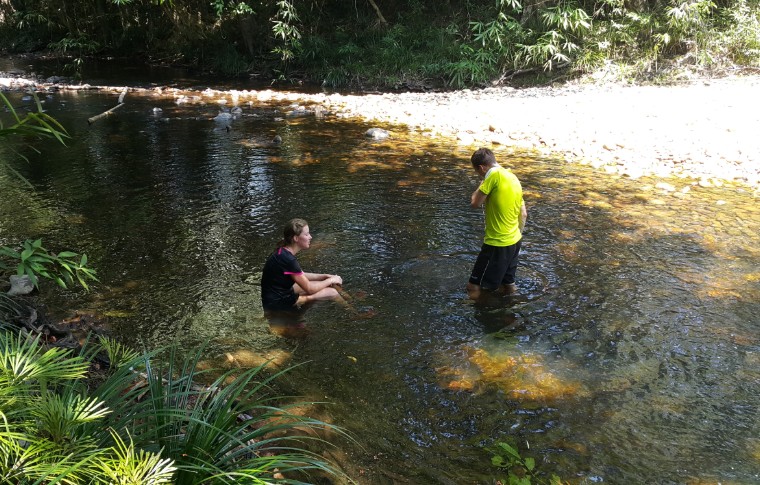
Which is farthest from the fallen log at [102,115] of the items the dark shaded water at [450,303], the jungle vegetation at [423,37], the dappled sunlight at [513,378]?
the dappled sunlight at [513,378]

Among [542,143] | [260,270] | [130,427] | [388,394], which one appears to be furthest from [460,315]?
[542,143]

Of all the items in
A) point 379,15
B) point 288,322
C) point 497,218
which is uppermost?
point 379,15

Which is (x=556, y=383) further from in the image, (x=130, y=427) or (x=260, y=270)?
(x=260, y=270)

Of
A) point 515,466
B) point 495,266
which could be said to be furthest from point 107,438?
point 495,266

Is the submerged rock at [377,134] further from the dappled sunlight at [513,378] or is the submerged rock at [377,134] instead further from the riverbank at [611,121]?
the dappled sunlight at [513,378]

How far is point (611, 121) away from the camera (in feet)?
41.3

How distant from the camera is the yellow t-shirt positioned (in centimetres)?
530

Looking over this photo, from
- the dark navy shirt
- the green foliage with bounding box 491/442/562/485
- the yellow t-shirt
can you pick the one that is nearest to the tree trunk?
the yellow t-shirt

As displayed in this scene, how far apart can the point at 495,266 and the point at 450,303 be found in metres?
0.57

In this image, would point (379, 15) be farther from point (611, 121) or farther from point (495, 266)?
point (495, 266)

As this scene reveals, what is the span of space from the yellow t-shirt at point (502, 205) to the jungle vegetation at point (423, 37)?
13170mm

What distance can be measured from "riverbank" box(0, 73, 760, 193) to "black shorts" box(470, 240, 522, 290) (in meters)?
5.26

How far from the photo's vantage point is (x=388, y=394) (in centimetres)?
421

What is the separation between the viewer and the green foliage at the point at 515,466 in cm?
330
